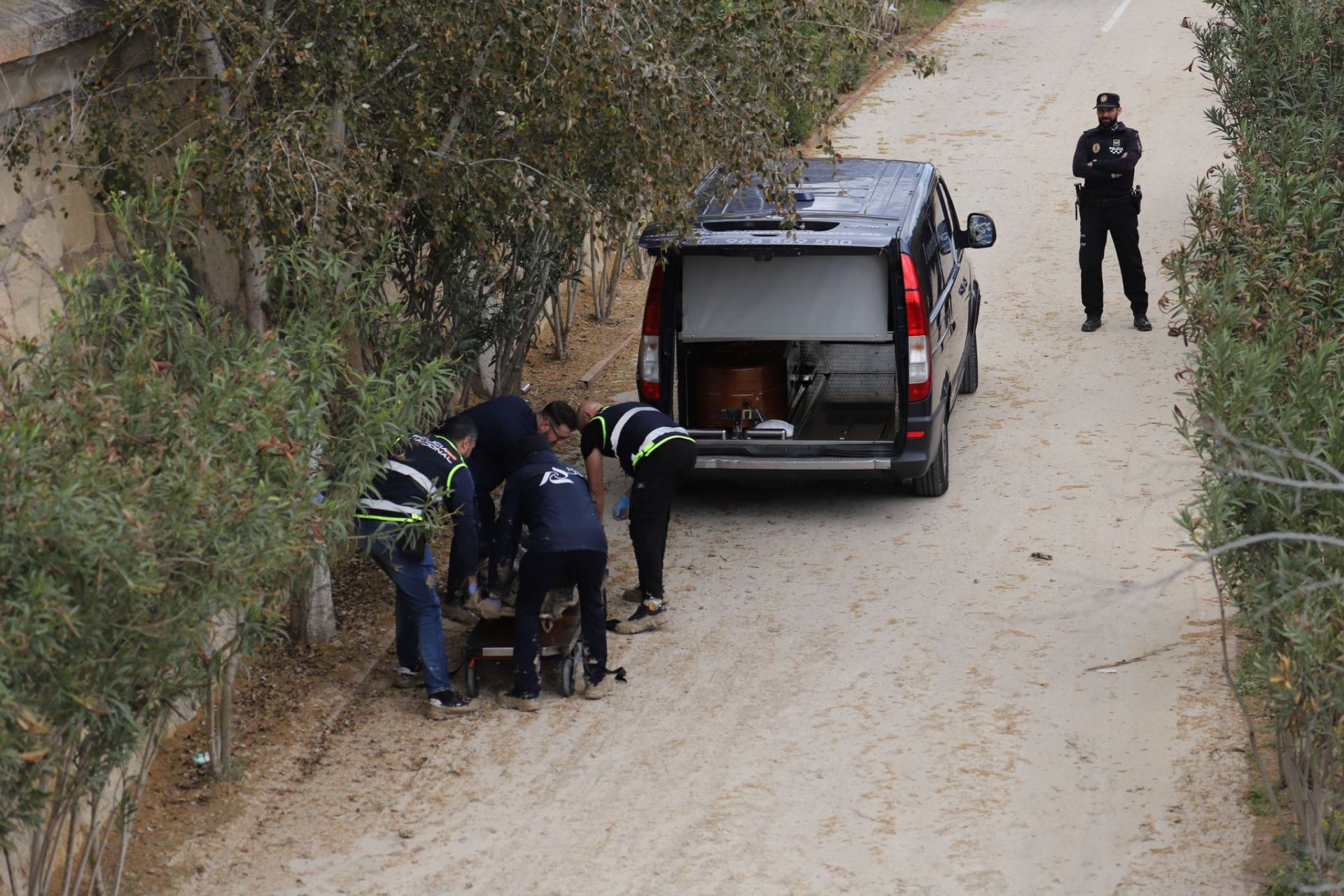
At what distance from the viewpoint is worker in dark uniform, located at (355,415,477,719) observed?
24.4 ft

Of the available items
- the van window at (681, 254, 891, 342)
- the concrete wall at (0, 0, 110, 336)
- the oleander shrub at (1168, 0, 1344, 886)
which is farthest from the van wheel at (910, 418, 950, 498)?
the concrete wall at (0, 0, 110, 336)

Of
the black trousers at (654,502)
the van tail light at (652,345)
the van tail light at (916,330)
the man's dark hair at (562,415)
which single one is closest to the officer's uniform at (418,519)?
the man's dark hair at (562,415)

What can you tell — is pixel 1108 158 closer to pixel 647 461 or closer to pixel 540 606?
pixel 647 461

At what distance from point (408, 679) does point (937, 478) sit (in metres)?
4.02

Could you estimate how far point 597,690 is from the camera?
7949mm

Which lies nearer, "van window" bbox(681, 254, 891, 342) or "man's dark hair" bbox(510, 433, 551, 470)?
"man's dark hair" bbox(510, 433, 551, 470)

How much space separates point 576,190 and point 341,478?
2.25m

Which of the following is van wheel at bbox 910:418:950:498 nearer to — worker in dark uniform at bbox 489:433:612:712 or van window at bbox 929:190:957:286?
van window at bbox 929:190:957:286

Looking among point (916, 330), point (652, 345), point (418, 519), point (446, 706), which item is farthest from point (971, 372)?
point (418, 519)

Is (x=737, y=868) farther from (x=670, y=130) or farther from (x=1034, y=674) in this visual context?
(x=670, y=130)

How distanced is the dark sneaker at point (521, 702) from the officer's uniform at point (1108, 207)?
7.54 metres

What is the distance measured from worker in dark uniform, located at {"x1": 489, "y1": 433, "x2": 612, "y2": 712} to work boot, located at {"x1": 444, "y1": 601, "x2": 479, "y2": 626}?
0.82 m

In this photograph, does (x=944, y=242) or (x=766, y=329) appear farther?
(x=944, y=242)

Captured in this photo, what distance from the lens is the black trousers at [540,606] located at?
7574 mm
